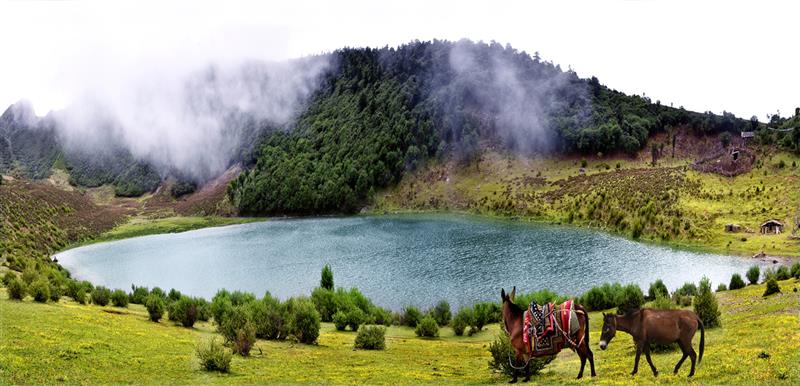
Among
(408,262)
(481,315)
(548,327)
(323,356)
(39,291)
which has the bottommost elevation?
(408,262)

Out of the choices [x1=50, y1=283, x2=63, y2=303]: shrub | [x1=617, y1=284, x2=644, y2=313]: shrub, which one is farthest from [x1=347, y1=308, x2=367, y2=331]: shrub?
[x1=50, y1=283, x2=63, y2=303]: shrub

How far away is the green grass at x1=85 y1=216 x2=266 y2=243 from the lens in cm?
12844

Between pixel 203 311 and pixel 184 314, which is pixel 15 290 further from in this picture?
pixel 203 311

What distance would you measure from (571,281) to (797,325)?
33.9m

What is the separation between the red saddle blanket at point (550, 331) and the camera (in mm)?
15188

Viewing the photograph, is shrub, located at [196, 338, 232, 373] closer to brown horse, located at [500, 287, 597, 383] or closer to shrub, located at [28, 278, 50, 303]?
brown horse, located at [500, 287, 597, 383]

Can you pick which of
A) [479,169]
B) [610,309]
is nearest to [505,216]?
[479,169]

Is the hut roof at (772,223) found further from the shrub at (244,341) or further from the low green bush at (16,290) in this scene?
the low green bush at (16,290)

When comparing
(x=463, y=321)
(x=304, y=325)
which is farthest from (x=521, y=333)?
(x=463, y=321)

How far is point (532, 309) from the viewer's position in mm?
15562

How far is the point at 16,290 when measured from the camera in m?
31.1

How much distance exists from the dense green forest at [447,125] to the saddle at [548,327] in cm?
12949

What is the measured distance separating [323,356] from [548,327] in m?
15.4

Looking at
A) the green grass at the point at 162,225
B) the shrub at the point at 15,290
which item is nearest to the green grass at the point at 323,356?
the shrub at the point at 15,290
